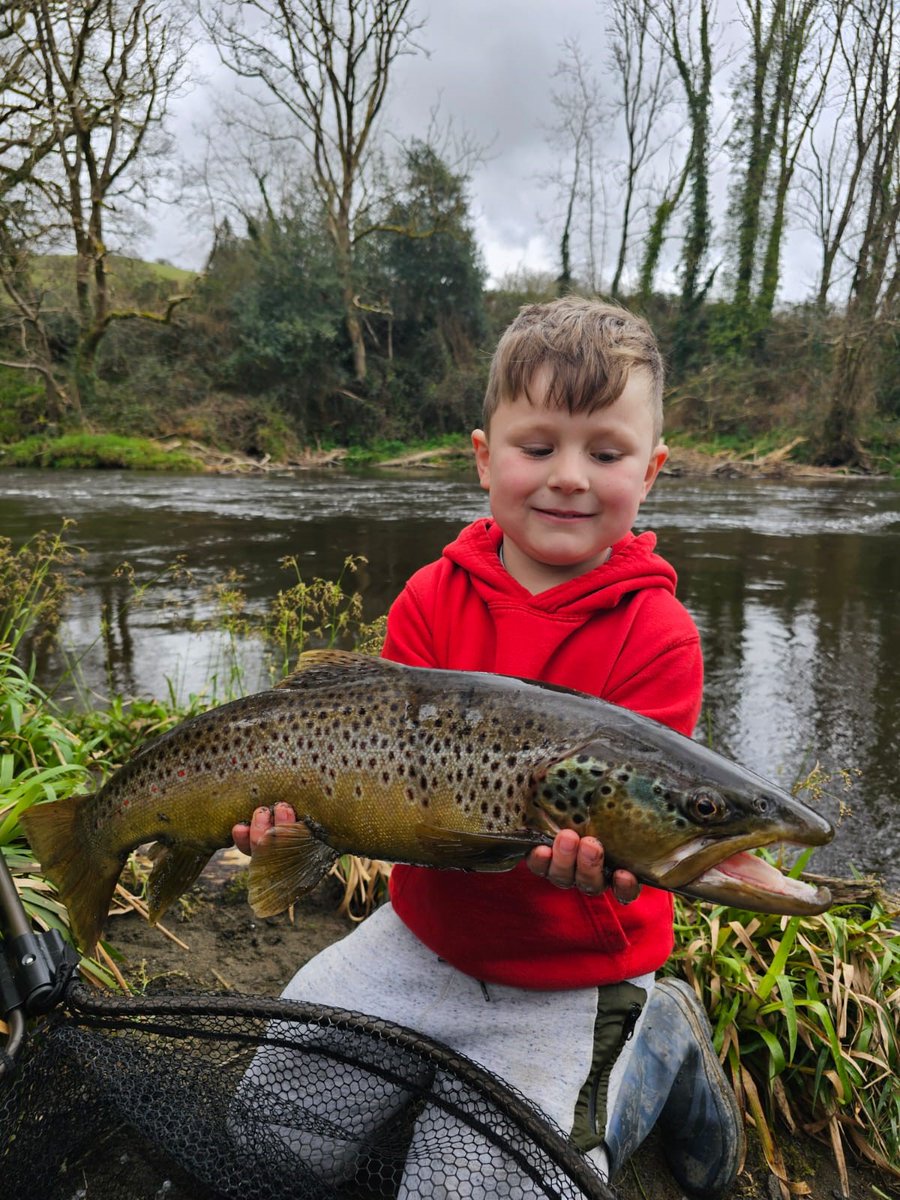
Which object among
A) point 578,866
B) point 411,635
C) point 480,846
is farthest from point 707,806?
point 411,635

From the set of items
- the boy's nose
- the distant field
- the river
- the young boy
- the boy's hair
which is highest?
the distant field

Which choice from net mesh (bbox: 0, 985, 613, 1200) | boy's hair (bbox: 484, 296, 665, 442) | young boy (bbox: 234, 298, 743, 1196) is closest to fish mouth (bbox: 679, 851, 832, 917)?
young boy (bbox: 234, 298, 743, 1196)

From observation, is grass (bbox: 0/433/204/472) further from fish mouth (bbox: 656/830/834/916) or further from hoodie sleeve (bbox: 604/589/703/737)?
fish mouth (bbox: 656/830/834/916)

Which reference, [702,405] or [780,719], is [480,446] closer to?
[780,719]

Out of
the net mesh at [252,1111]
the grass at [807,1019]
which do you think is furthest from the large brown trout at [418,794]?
the grass at [807,1019]

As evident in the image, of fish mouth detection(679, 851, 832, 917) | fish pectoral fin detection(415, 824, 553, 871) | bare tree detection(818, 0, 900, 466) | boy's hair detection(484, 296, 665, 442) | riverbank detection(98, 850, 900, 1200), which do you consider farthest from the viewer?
bare tree detection(818, 0, 900, 466)

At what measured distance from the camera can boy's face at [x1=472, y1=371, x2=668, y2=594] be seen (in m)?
2.37

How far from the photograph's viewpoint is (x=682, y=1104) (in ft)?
8.09

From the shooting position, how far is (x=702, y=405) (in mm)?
32906

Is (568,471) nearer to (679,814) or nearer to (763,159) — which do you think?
(679,814)

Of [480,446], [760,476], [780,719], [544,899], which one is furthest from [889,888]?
[760,476]

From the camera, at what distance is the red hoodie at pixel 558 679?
7.50ft

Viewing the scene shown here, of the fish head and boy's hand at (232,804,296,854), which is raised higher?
the fish head

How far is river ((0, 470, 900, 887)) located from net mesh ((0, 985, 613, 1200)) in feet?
7.22
